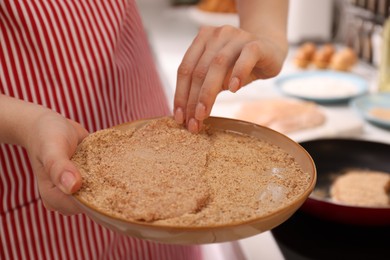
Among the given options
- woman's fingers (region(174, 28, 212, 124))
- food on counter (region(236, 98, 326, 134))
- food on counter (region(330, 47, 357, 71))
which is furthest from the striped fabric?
food on counter (region(330, 47, 357, 71))

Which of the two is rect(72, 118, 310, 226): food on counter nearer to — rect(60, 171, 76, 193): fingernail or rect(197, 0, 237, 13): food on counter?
rect(60, 171, 76, 193): fingernail

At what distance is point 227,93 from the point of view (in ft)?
5.94

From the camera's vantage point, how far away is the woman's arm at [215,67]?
73 cm

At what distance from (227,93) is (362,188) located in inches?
30.8

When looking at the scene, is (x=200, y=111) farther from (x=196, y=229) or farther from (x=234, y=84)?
(x=196, y=229)

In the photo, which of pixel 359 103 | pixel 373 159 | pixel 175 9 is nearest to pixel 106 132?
pixel 373 159

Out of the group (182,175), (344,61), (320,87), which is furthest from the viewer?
(344,61)

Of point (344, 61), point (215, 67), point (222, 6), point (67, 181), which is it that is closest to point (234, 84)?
point (215, 67)

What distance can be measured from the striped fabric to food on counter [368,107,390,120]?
0.84 meters

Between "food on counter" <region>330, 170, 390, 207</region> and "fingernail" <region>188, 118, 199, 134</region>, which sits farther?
"food on counter" <region>330, 170, 390, 207</region>

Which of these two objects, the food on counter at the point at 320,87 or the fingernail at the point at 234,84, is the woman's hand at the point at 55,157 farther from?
the food on counter at the point at 320,87

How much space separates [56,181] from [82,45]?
0.42 m

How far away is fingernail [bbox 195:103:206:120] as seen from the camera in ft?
2.37

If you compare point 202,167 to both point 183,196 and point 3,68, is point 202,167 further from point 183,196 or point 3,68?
point 3,68
